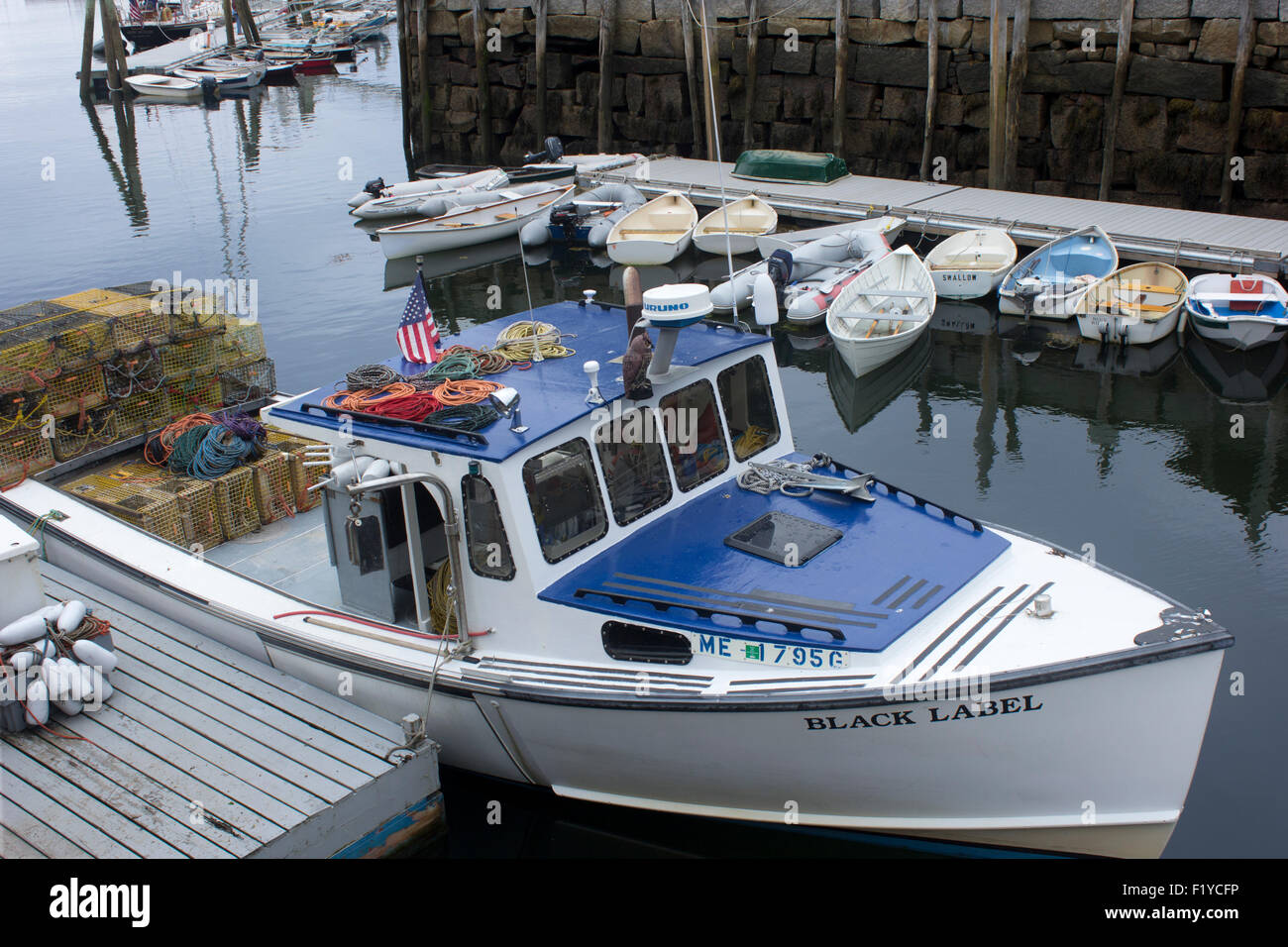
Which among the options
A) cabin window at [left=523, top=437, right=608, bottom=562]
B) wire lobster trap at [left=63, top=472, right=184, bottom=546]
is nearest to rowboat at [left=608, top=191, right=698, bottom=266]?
wire lobster trap at [left=63, top=472, right=184, bottom=546]

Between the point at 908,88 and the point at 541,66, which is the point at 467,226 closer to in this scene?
the point at 541,66

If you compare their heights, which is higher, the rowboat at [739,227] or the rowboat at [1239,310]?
the rowboat at [739,227]

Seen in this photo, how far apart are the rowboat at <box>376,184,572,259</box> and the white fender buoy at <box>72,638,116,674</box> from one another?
1574cm

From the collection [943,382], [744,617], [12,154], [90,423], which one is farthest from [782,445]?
[12,154]

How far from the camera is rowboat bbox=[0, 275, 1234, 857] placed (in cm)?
596

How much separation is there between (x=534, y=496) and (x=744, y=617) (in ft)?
4.64

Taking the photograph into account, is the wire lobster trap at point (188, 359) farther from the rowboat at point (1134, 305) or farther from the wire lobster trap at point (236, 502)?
the rowboat at point (1134, 305)

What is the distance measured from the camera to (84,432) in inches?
371

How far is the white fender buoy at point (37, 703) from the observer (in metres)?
7.02

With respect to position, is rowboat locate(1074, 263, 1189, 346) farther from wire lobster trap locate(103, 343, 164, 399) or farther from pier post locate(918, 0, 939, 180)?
wire lobster trap locate(103, 343, 164, 399)

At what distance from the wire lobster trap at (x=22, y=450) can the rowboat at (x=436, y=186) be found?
15.9 meters

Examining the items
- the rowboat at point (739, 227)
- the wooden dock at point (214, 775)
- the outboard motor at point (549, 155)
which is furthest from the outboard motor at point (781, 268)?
the wooden dock at point (214, 775)

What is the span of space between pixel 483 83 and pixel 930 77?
11.7 m

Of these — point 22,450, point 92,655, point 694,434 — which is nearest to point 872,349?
point 694,434
